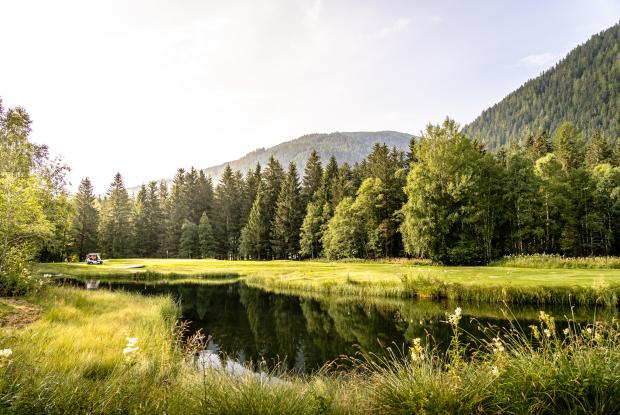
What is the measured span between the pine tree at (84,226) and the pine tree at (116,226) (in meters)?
2.82

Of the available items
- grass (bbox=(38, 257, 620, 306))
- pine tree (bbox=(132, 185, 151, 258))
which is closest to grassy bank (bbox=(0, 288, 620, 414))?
grass (bbox=(38, 257, 620, 306))

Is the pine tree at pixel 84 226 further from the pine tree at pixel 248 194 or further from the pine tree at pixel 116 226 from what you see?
the pine tree at pixel 248 194

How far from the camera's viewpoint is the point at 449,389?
465 centimetres

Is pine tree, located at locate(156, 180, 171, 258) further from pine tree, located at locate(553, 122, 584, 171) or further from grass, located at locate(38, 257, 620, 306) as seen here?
pine tree, located at locate(553, 122, 584, 171)

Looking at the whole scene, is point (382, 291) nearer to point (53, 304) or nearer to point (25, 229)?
point (53, 304)

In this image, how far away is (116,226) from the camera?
78.7 meters

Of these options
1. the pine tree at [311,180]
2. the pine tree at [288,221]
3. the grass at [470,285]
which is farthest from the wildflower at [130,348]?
the pine tree at [311,180]

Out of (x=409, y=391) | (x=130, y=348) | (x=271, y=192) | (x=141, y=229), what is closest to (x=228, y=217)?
(x=271, y=192)

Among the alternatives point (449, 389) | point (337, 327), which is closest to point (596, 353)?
point (449, 389)

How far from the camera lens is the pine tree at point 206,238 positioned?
79.4 m

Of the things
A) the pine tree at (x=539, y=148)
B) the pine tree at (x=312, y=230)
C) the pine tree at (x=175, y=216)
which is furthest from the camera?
the pine tree at (x=175, y=216)

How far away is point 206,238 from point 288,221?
19501 mm

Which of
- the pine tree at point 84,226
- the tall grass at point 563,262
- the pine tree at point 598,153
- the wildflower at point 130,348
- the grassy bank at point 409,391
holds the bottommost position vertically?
the tall grass at point 563,262

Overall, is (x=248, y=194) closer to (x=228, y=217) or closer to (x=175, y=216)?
(x=228, y=217)
